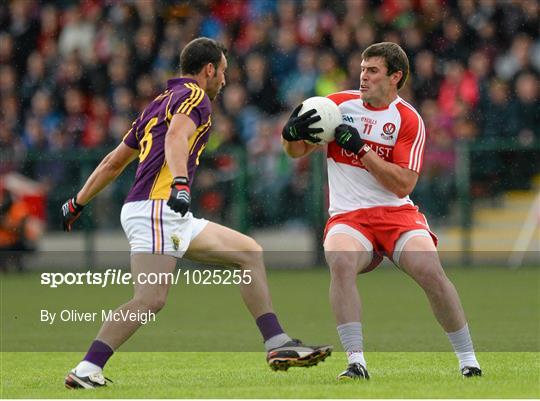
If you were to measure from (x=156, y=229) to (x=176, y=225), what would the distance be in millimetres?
128

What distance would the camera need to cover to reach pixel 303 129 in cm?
831

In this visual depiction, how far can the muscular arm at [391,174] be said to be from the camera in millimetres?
8273

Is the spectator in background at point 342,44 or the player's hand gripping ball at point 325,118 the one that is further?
the spectator in background at point 342,44

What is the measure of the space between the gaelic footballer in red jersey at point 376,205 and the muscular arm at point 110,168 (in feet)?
3.30

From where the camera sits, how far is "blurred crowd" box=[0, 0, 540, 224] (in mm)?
19141

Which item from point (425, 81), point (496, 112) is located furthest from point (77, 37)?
point (496, 112)

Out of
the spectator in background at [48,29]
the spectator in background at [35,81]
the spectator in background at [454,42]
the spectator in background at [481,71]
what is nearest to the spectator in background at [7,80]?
the spectator in background at [35,81]

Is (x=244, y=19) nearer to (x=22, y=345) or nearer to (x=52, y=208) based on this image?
(x=52, y=208)

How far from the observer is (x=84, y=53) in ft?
73.6

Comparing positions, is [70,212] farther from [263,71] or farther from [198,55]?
[263,71]

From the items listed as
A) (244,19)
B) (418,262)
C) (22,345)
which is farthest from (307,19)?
(418,262)

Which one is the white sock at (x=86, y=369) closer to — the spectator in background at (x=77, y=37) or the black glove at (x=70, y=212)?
the black glove at (x=70, y=212)

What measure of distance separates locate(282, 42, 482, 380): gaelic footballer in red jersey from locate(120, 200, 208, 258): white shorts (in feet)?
3.04

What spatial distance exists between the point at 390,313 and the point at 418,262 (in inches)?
212
